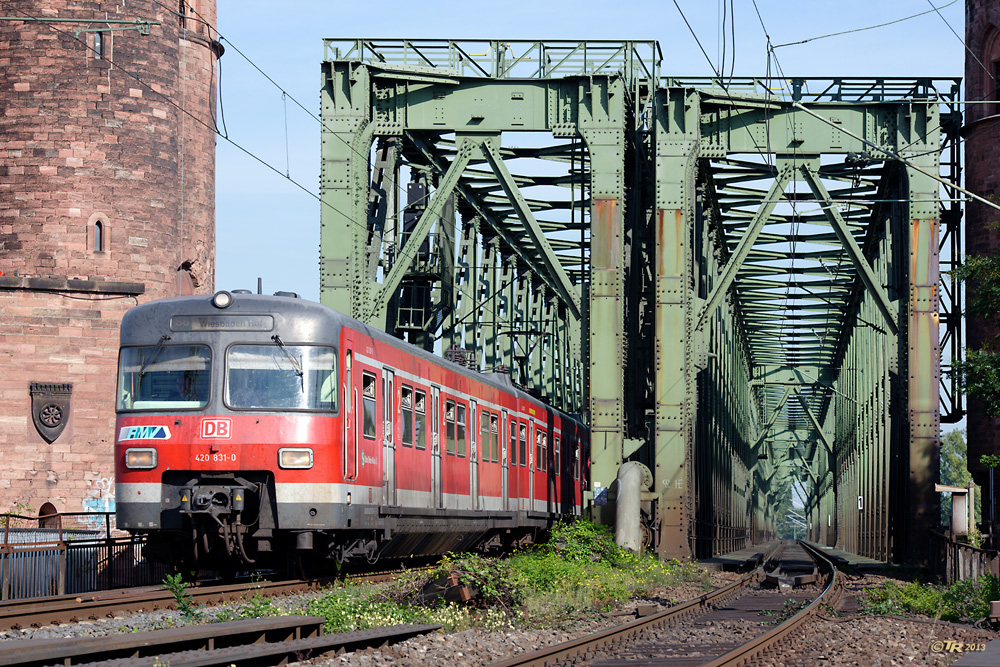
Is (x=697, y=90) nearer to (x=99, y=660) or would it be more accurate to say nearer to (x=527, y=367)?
(x=99, y=660)

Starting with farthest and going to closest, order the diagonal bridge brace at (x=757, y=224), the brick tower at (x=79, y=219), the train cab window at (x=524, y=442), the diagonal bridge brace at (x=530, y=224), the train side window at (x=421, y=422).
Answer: the brick tower at (x=79, y=219) → the diagonal bridge brace at (x=757, y=224) → the diagonal bridge brace at (x=530, y=224) → the train cab window at (x=524, y=442) → the train side window at (x=421, y=422)

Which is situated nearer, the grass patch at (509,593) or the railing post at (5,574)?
the grass patch at (509,593)

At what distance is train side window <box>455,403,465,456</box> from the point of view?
776 inches

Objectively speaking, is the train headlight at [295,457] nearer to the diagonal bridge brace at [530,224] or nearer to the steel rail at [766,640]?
the steel rail at [766,640]

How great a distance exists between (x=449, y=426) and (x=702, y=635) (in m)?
6.54

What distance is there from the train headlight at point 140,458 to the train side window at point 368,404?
2.39 metres

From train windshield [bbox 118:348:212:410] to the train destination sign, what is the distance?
231 millimetres

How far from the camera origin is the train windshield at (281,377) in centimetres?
1464

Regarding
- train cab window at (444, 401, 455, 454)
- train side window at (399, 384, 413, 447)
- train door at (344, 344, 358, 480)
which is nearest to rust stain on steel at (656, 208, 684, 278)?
train cab window at (444, 401, 455, 454)

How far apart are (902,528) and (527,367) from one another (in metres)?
18.2

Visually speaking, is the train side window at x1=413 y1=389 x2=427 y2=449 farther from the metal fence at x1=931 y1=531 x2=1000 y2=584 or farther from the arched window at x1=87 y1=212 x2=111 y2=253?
the arched window at x1=87 y1=212 x2=111 y2=253

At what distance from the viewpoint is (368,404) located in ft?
51.7

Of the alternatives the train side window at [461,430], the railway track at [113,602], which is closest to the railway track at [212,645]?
the railway track at [113,602]

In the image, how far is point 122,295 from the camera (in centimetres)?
3638
